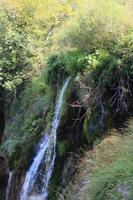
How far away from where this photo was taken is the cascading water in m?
8.55

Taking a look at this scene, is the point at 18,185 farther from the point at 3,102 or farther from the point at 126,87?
the point at 3,102

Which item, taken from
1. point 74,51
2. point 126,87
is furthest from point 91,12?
point 126,87

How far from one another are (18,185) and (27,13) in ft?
26.0

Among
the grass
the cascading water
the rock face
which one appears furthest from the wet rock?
the rock face

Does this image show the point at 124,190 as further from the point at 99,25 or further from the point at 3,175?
the point at 3,175

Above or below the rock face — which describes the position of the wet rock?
above

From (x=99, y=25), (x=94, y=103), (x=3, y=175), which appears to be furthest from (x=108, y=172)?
(x=3, y=175)

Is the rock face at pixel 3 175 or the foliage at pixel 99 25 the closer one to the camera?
the foliage at pixel 99 25

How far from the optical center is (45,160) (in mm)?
8836

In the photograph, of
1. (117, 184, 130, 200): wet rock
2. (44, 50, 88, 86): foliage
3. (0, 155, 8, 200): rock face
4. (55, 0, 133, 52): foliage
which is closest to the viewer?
(117, 184, 130, 200): wet rock

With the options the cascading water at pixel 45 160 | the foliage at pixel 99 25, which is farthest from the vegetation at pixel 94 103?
the cascading water at pixel 45 160

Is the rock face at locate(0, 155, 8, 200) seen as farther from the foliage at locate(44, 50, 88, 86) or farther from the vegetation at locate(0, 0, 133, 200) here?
the foliage at locate(44, 50, 88, 86)

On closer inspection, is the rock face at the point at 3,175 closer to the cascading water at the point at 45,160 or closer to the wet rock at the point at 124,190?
the cascading water at the point at 45,160

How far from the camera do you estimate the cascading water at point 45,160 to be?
28.0 ft
